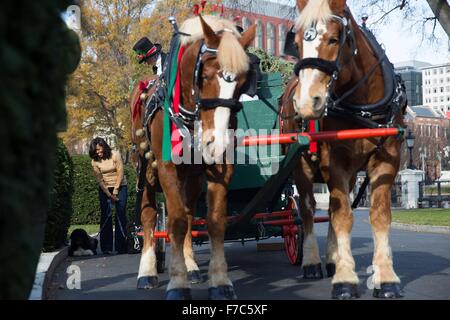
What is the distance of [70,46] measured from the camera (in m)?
3.36

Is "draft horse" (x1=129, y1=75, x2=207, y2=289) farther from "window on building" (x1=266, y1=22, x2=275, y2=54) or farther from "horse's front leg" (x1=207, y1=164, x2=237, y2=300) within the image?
"window on building" (x1=266, y1=22, x2=275, y2=54)

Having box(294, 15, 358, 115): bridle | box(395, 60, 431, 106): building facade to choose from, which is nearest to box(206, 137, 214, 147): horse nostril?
box(294, 15, 358, 115): bridle

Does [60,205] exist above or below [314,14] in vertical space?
below

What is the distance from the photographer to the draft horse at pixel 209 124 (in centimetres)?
623

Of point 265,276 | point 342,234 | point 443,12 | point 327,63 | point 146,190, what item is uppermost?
point 443,12

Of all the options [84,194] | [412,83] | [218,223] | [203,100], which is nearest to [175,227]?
[218,223]

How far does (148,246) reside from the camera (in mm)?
8359

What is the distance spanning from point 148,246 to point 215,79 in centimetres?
262

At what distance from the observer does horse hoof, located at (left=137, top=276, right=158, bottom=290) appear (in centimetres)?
804

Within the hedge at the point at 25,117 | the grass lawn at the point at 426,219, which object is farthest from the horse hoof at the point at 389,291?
the grass lawn at the point at 426,219

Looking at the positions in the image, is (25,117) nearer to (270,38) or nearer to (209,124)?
(209,124)

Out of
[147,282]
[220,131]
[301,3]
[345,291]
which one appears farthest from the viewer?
[147,282]
